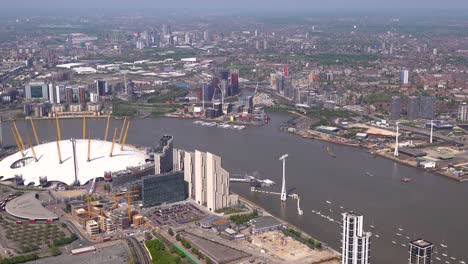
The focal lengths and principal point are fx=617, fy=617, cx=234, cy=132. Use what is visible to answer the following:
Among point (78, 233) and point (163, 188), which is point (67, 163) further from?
point (78, 233)

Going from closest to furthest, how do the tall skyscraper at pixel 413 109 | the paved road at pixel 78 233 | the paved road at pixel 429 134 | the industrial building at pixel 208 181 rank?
1. the paved road at pixel 78 233
2. the industrial building at pixel 208 181
3. the paved road at pixel 429 134
4. the tall skyscraper at pixel 413 109

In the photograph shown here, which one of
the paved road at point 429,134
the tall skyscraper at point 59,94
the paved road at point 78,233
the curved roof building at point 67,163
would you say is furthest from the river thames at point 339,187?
the tall skyscraper at point 59,94

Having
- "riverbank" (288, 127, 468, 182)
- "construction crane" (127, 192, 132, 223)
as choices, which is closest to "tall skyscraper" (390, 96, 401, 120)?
"riverbank" (288, 127, 468, 182)

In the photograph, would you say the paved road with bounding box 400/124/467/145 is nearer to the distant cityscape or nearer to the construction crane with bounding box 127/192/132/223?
the distant cityscape

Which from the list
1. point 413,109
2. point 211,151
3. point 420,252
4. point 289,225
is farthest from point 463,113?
point 420,252

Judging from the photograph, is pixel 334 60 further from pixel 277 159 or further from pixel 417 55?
pixel 277 159

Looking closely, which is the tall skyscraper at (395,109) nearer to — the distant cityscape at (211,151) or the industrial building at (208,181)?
the distant cityscape at (211,151)
